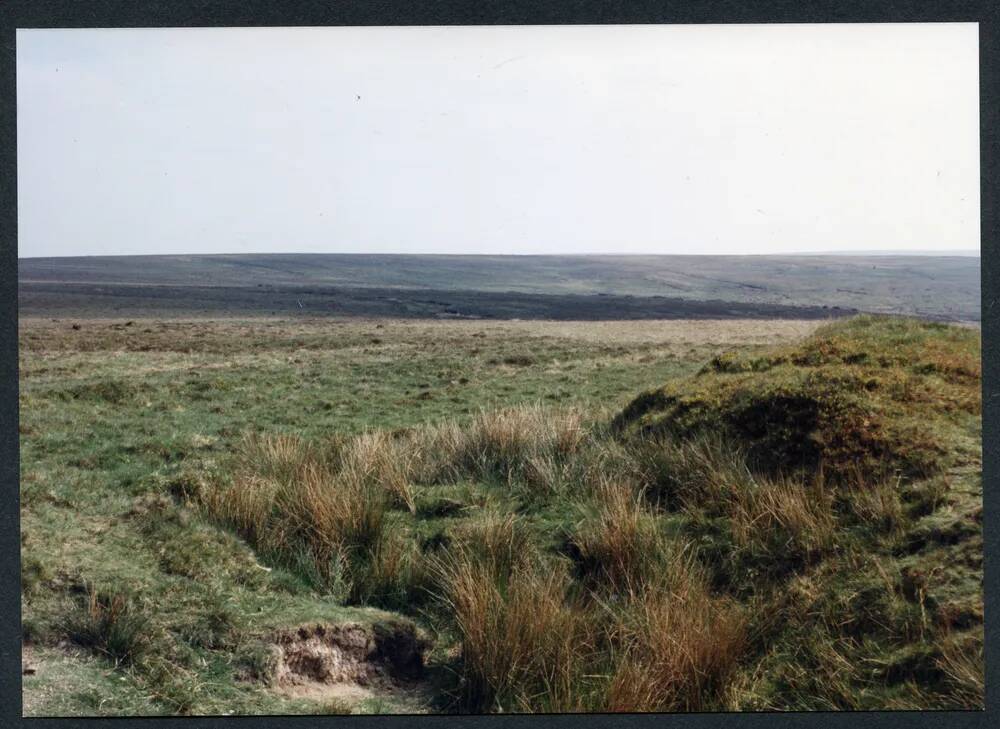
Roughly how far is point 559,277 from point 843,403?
21.6 meters

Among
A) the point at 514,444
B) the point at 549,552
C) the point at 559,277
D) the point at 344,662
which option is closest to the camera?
the point at 344,662

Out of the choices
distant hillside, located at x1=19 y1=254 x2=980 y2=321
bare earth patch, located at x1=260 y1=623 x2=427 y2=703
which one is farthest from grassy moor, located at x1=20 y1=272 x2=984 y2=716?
distant hillside, located at x1=19 y1=254 x2=980 y2=321

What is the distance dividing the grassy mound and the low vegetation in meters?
0.02

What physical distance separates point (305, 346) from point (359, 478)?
8.58 meters

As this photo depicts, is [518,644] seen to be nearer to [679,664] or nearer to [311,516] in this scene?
[679,664]

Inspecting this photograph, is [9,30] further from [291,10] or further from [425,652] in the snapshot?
[425,652]

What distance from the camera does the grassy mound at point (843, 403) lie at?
5379 mm

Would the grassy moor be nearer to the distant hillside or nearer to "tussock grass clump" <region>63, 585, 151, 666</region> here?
"tussock grass clump" <region>63, 585, 151, 666</region>

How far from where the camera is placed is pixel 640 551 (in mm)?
5305

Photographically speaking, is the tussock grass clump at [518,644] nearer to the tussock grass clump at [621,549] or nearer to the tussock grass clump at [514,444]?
Answer: the tussock grass clump at [621,549]

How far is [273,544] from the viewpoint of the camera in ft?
18.7

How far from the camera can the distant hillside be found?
1486 cm

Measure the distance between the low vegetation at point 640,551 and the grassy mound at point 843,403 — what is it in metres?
0.02

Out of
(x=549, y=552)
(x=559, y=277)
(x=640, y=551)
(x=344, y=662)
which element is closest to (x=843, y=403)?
(x=640, y=551)
